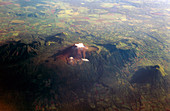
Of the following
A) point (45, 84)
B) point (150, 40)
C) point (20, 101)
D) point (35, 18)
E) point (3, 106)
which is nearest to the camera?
point (3, 106)

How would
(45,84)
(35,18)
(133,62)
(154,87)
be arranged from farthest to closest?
(35,18) < (133,62) < (154,87) < (45,84)

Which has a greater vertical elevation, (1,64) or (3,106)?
(1,64)

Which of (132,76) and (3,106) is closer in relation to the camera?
(3,106)

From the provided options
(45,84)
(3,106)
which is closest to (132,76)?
(45,84)

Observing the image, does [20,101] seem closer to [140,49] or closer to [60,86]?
[60,86]

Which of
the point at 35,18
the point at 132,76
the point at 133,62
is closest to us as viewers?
the point at 132,76

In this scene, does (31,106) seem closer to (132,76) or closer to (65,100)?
(65,100)

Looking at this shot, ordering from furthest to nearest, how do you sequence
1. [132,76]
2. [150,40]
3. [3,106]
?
1. [150,40]
2. [132,76]
3. [3,106]

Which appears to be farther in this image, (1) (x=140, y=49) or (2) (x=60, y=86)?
(1) (x=140, y=49)

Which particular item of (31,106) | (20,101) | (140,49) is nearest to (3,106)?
(20,101)
